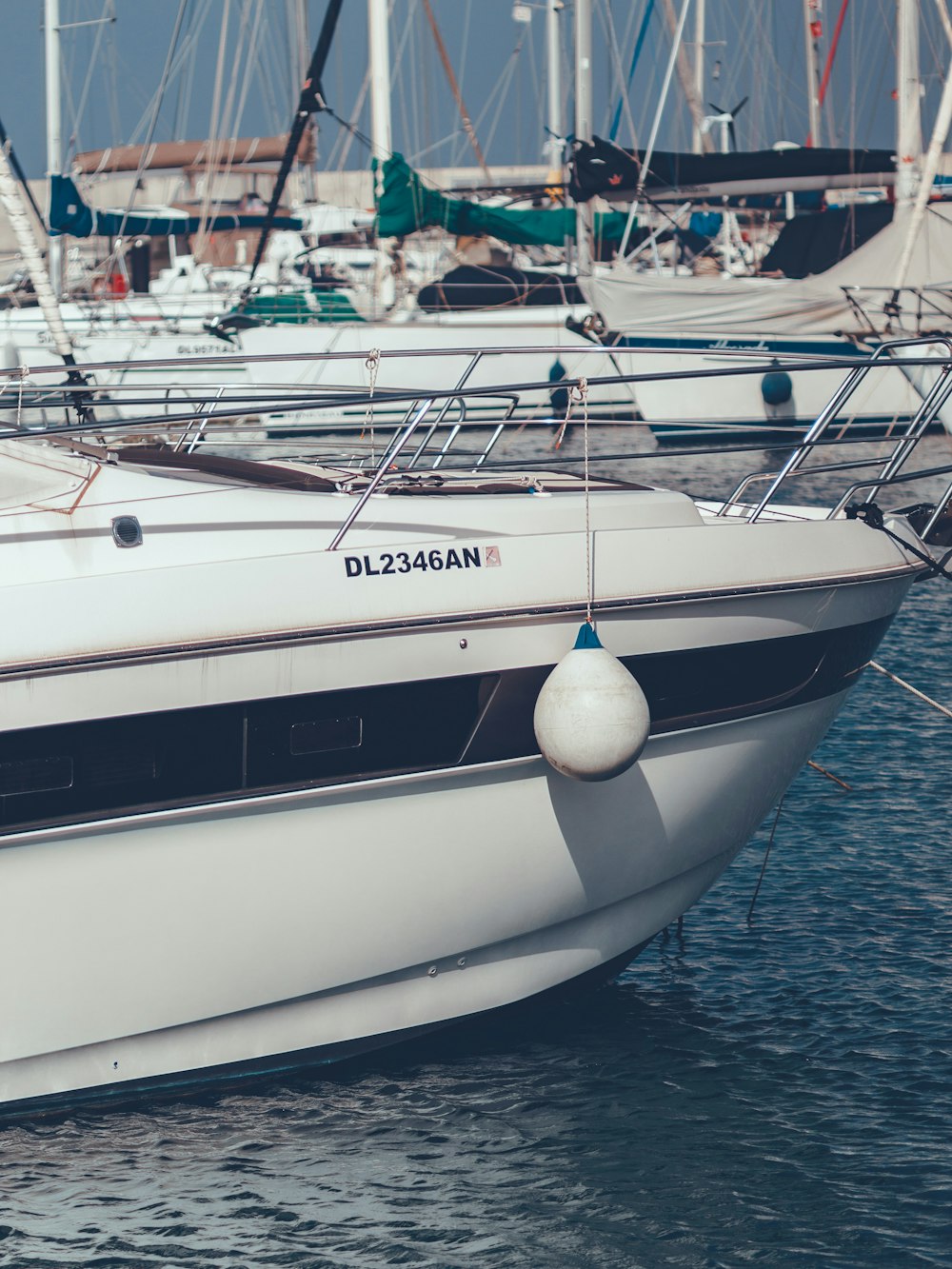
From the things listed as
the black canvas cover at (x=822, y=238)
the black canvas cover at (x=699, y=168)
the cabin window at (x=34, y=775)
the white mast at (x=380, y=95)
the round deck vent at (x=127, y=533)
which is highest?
the white mast at (x=380, y=95)

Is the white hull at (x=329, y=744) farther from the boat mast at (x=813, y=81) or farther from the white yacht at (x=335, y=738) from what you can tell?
the boat mast at (x=813, y=81)

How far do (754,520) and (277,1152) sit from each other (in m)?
2.70

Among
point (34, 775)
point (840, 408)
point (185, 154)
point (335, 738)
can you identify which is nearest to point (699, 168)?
point (185, 154)

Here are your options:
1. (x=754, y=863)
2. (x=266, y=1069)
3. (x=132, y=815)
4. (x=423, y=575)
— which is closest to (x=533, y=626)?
(x=423, y=575)

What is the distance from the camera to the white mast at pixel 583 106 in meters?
26.1

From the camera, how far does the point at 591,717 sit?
476 cm

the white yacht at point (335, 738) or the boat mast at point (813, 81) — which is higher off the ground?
the boat mast at point (813, 81)

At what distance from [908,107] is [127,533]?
20.8 metres

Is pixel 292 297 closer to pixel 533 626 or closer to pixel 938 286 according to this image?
pixel 938 286

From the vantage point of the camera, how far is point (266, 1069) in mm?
5223

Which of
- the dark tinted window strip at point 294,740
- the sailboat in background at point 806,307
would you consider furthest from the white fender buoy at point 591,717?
the sailboat in background at point 806,307

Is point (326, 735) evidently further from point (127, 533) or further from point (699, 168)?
point (699, 168)

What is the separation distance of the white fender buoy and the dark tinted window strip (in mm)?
193

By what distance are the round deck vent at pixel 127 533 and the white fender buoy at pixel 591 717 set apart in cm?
135
